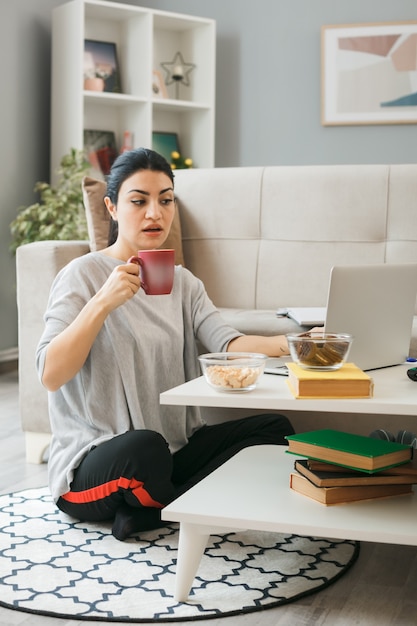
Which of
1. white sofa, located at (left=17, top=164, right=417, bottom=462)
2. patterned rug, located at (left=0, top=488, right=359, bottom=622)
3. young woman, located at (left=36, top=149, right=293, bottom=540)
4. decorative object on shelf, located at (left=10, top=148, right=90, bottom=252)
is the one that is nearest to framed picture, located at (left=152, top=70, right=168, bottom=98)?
decorative object on shelf, located at (left=10, top=148, right=90, bottom=252)

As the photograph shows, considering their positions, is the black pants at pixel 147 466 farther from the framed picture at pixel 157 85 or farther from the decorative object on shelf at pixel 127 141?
the framed picture at pixel 157 85

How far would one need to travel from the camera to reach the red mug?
1.82 metres

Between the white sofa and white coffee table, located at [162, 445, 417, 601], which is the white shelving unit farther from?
white coffee table, located at [162, 445, 417, 601]

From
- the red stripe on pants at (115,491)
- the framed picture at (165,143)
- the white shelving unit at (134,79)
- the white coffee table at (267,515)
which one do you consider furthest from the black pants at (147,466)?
Answer: the framed picture at (165,143)

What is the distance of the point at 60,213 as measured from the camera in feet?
14.3

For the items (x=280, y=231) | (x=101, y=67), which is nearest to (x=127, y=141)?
(x=101, y=67)

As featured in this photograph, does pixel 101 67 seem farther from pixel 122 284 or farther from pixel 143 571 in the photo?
pixel 143 571

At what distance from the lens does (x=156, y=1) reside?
17.6 feet

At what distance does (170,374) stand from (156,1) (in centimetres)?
378

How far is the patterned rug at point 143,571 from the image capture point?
5.50 ft

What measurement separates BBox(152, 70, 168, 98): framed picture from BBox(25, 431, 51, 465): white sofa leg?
276 cm

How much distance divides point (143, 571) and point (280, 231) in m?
1.59

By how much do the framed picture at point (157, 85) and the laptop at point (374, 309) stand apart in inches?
136

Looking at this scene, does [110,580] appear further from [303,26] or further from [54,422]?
[303,26]
